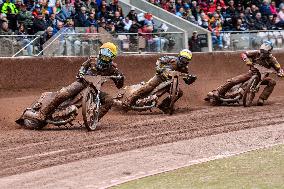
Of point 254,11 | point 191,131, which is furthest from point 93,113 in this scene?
point 254,11

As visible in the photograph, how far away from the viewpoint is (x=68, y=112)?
57.4 feet

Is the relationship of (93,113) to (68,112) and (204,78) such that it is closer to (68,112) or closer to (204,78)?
(68,112)

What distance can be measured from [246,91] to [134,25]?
6036mm

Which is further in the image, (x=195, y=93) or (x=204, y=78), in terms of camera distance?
(x=204, y=78)

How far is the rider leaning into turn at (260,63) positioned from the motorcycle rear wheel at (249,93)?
11.2 inches

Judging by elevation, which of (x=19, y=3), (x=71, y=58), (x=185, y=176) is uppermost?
(x=19, y=3)

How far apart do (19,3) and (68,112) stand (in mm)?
7283

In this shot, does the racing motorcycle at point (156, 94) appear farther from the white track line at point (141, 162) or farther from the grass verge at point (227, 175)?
the grass verge at point (227, 175)

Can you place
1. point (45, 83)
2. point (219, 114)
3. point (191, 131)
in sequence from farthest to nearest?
point (45, 83) < point (219, 114) < point (191, 131)

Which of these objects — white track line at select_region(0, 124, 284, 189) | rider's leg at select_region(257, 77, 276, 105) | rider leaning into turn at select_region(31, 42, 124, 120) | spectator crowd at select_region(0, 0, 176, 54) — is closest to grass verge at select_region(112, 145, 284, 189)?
white track line at select_region(0, 124, 284, 189)

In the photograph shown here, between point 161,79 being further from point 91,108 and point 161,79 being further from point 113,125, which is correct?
point 91,108

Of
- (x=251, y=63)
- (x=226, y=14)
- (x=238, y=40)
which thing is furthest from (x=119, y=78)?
(x=226, y=14)

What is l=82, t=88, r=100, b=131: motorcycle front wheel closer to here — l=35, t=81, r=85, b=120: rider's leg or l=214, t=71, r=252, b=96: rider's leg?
l=35, t=81, r=85, b=120: rider's leg

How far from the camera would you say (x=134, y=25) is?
26.5m
